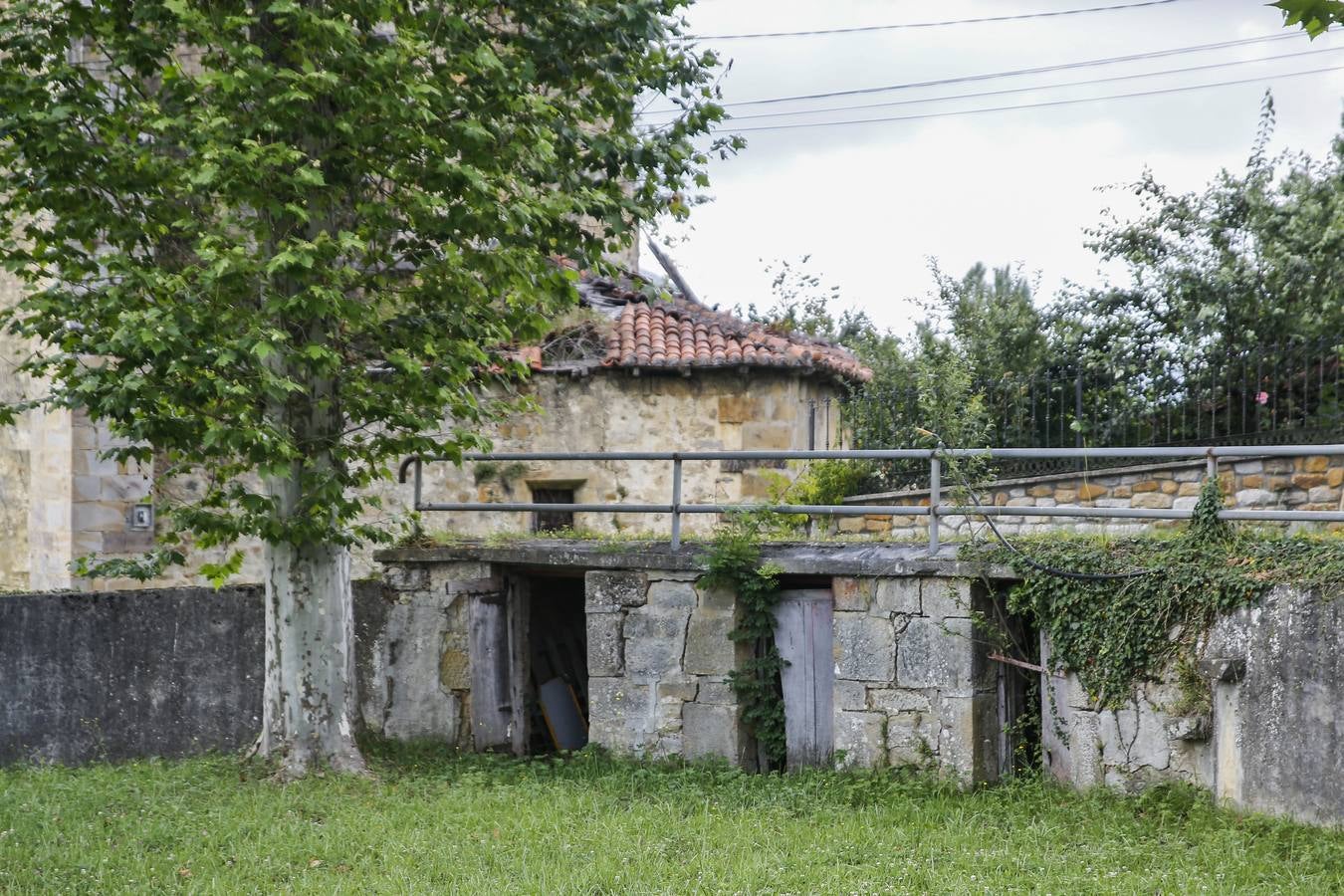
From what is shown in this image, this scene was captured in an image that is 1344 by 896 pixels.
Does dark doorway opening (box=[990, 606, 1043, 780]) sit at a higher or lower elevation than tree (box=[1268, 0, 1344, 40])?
lower

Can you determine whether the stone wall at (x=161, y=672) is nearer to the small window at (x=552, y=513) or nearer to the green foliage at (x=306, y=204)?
the green foliage at (x=306, y=204)

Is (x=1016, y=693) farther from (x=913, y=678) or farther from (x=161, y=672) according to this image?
(x=161, y=672)

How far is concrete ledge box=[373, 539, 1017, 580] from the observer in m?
8.62

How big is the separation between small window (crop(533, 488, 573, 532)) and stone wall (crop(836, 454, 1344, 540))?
3560 mm

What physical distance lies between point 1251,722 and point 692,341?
27.3 feet

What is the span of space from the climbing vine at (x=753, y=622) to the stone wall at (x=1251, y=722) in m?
2.26

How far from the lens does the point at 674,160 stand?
941 cm

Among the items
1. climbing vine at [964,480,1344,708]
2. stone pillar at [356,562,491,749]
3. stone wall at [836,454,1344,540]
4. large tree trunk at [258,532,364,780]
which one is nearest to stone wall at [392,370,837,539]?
stone wall at [836,454,1344,540]

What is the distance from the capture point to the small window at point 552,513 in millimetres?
14539

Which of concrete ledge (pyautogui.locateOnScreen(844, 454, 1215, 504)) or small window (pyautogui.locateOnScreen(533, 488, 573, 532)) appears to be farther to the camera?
small window (pyautogui.locateOnScreen(533, 488, 573, 532))

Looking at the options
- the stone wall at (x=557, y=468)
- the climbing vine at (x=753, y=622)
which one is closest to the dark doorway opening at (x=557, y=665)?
the stone wall at (x=557, y=468)

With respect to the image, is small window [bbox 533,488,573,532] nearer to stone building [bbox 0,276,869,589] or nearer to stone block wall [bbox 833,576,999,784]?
stone building [bbox 0,276,869,589]

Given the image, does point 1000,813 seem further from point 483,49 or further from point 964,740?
point 483,49

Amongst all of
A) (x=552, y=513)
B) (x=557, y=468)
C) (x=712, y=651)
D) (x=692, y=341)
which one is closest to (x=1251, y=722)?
(x=712, y=651)
